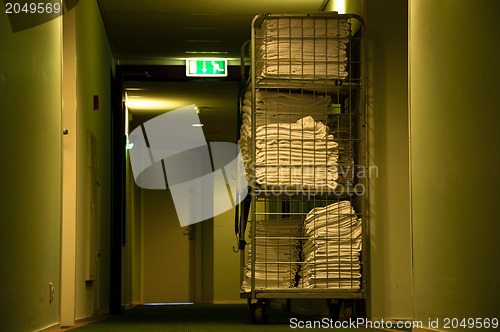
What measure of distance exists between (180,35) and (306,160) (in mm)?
2869

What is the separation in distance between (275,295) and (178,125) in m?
→ 7.11

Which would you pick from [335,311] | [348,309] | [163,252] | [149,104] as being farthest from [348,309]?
[163,252]

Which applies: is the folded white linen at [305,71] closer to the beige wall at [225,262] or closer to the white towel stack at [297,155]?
the white towel stack at [297,155]

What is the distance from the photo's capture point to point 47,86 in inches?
134

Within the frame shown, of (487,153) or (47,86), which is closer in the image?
(487,153)

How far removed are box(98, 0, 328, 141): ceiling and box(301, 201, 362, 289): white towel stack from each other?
5.26 feet

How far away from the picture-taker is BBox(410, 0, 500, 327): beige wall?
2271 millimetres

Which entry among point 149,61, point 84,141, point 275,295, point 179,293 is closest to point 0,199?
point 275,295

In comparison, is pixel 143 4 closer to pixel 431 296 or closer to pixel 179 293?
pixel 431 296

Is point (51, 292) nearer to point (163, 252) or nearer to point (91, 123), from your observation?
point (91, 123)

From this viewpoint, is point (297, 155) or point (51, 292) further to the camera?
point (297, 155)

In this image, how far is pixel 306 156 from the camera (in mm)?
4422

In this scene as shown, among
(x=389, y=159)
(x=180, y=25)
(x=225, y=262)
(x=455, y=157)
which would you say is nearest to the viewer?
(x=455, y=157)

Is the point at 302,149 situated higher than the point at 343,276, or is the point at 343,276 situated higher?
Result: the point at 302,149
